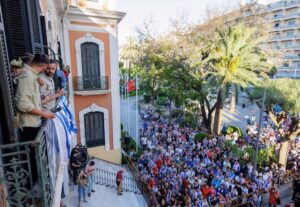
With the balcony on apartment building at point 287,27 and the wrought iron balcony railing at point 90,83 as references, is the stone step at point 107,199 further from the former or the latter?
the balcony on apartment building at point 287,27

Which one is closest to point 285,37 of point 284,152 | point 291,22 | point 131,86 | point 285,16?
point 291,22

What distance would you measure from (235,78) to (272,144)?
649cm

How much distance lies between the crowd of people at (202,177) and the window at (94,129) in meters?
3.00

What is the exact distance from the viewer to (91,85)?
1373cm

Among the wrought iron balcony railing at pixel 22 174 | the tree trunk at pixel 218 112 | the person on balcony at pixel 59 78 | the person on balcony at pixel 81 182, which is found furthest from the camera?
the tree trunk at pixel 218 112

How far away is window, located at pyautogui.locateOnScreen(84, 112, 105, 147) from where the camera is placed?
561 inches

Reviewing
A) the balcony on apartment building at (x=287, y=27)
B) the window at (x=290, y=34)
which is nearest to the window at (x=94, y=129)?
the balcony on apartment building at (x=287, y=27)

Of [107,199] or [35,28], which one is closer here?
[35,28]

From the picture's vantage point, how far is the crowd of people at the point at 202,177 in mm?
11281

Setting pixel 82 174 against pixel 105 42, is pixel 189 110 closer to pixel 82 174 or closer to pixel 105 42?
pixel 105 42

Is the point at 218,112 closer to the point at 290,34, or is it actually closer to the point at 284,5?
the point at 290,34

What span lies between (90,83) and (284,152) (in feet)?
44.6

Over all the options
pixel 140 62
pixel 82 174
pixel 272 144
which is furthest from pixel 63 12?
pixel 140 62

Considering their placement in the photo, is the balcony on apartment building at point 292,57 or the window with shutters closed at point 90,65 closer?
the window with shutters closed at point 90,65
